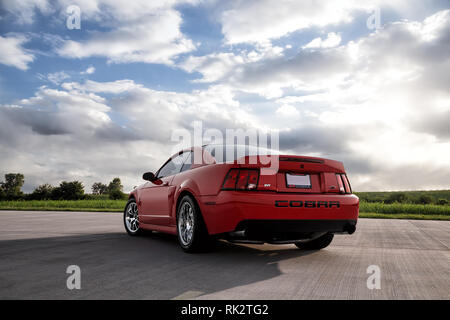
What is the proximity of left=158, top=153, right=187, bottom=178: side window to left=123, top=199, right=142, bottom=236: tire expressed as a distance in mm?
1196

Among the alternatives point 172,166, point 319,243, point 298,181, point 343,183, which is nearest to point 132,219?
point 172,166

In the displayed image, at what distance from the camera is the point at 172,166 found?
255 inches

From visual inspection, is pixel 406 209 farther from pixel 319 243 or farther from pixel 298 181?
pixel 298 181

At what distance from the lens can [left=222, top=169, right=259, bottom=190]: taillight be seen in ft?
15.0

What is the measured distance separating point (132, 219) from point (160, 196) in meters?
1.71

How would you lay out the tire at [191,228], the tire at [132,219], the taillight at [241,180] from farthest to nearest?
the tire at [132,219]
the tire at [191,228]
the taillight at [241,180]

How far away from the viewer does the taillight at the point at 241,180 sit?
4.56m

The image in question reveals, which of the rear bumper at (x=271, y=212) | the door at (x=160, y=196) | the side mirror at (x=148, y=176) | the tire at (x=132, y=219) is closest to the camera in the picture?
the rear bumper at (x=271, y=212)

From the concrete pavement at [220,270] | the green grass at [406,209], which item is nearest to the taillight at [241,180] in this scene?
A: the concrete pavement at [220,270]

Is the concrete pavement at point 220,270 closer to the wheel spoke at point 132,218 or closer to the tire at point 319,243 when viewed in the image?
the tire at point 319,243

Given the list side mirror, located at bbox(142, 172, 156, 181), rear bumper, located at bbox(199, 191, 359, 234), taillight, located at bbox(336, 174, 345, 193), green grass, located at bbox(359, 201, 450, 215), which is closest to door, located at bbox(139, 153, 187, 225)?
side mirror, located at bbox(142, 172, 156, 181)
